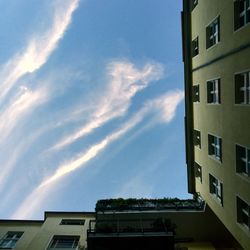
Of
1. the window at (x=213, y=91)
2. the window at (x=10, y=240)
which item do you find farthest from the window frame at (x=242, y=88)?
the window at (x=10, y=240)

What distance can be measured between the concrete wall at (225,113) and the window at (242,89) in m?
0.30

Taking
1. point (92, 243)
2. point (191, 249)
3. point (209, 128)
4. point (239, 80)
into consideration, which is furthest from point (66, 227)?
point (239, 80)

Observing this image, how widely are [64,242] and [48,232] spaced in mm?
1406

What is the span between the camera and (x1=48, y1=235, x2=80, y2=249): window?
24783mm

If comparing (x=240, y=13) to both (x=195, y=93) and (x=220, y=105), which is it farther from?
(x=195, y=93)

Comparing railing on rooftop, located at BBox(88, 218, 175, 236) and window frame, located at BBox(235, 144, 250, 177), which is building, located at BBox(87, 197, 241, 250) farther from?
window frame, located at BBox(235, 144, 250, 177)

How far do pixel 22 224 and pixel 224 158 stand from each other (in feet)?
52.9

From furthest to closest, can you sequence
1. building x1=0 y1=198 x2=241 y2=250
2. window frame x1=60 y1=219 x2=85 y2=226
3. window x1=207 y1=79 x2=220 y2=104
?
window frame x1=60 y1=219 x2=85 y2=226
building x1=0 y1=198 x2=241 y2=250
window x1=207 y1=79 x2=220 y2=104

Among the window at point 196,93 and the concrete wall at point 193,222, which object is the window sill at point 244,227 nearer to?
the concrete wall at point 193,222

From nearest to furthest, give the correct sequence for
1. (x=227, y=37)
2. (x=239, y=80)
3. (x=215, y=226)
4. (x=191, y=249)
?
(x=239, y=80) < (x=227, y=37) < (x=191, y=249) < (x=215, y=226)

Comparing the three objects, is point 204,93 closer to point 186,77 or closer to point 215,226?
point 186,77

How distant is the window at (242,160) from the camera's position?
57.8ft

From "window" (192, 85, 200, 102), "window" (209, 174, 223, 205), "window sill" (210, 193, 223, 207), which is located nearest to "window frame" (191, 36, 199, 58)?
"window" (192, 85, 200, 102)

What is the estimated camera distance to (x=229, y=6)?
60.0ft
